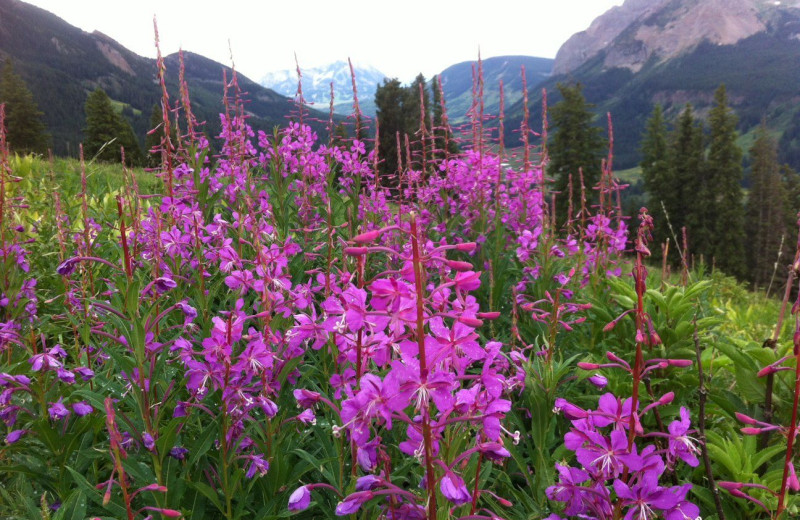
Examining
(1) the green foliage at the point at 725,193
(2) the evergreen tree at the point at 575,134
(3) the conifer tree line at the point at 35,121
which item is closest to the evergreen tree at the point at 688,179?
A: (1) the green foliage at the point at 725,193

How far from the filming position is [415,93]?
1969 inches

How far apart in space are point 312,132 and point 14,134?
50327 millimetres

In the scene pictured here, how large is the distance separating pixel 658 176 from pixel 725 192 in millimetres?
5705

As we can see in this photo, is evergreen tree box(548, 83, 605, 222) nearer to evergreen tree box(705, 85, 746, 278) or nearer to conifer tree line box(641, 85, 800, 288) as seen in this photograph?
conifer tree line box(641, 85, 800, 288)

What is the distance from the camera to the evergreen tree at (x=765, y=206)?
4219cm

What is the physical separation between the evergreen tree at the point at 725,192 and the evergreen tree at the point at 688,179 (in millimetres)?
1298

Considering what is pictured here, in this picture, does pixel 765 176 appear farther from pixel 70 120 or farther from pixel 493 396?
pixel 70 120

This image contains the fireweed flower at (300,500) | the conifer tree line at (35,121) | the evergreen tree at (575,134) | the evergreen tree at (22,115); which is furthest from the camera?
the conifer tree line at (35,121)

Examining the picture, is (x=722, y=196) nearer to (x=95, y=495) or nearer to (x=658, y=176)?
(x=658, y=176)

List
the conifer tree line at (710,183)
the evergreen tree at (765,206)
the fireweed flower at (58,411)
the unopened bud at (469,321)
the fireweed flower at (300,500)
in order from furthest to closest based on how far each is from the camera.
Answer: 1. the evergreen tree at (765,206)
2. the conifer tree line at (710,183)
3. the fireweed flower at (58,411)
4. the fireweed flower at (300,500)
5. the unopened bud at (469,321)

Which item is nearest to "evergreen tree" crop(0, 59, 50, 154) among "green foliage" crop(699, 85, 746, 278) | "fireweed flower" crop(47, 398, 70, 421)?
"fireweed flower" crop(47, 398, 70, 421)

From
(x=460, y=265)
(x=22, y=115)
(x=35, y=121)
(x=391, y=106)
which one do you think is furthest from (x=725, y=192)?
(x=35, y=121)

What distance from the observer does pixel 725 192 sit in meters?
42.3

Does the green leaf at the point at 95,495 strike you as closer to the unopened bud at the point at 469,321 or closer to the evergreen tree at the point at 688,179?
the unopened bud at the point at 469,321
